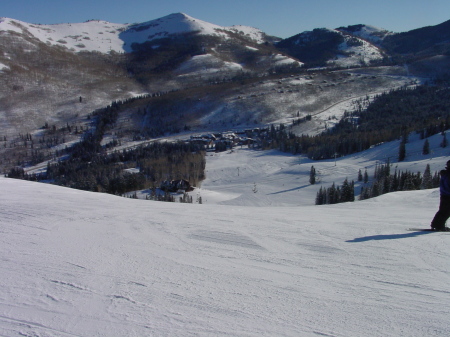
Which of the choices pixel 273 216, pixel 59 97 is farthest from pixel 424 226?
pixel 59 97

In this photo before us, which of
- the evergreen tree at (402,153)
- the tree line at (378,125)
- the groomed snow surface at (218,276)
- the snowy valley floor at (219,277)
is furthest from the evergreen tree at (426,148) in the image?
the snowy valley floor at (219,277)

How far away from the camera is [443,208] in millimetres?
7496

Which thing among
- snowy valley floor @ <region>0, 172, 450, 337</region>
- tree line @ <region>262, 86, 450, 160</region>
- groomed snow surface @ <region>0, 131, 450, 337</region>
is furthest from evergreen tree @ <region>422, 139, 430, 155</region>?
snowy valley floor @ <region>0, 172, 450, 337</region>

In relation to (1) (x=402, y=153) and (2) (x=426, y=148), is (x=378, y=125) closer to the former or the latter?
(1) (x=402, y=153)

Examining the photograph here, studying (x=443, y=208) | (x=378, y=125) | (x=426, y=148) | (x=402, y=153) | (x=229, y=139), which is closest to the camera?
(x=443, y=208)

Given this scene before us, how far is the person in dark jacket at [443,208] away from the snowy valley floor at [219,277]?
2.09ft

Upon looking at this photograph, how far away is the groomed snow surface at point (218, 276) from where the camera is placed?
12.3 feet

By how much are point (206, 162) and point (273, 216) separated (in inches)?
3130

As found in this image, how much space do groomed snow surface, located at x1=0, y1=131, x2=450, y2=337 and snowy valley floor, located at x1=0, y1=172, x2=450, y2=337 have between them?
2 centimetres

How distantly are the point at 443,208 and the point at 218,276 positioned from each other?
569 cm

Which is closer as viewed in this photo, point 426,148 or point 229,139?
point 426,148

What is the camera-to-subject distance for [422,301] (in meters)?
4.11

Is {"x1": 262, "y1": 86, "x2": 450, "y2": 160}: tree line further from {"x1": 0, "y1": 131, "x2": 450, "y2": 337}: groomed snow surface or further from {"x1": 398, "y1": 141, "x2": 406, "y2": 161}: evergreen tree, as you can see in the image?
{"x1": 0, "y1": 131, "x2": 450, "y2": 337}: groomed snow surface

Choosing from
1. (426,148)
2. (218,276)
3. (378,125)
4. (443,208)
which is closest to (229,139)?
(378,125)
